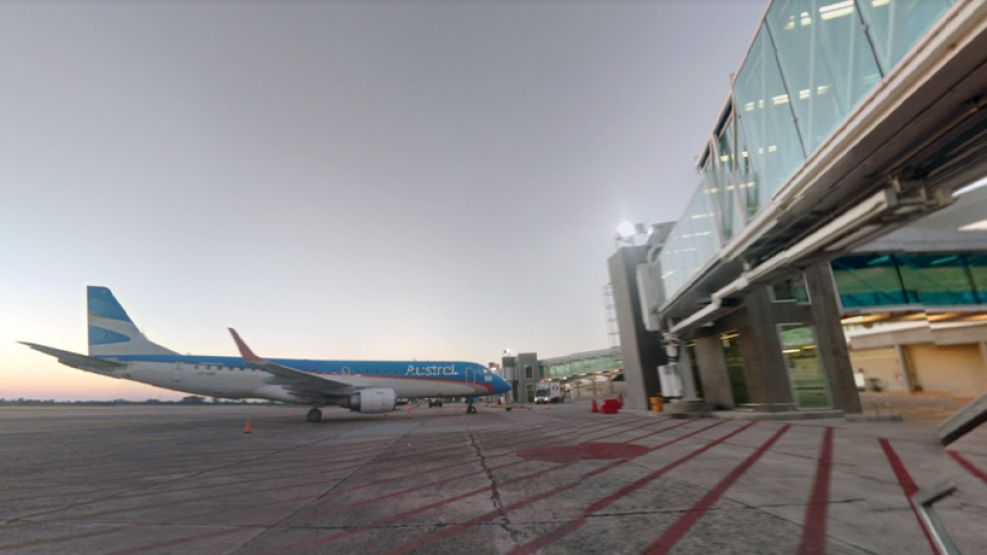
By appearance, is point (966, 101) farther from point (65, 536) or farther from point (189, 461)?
point (189, 461)

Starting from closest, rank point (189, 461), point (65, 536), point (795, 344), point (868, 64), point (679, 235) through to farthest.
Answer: point (65, 536) < point (868, 64) < point (189, 461) < point (679, 235) < point (795, 344)

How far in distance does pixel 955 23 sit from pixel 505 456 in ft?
30.9

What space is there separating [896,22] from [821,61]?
1.50 metres

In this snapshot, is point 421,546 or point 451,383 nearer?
point 421,546

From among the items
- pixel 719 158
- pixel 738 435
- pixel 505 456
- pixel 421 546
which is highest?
pixel 719 158

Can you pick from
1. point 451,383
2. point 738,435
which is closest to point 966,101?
point 738,435

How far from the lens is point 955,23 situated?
12.0 ft

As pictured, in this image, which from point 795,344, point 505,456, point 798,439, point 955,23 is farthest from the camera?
point 795,344

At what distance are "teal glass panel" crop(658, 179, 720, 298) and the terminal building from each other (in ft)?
0.31

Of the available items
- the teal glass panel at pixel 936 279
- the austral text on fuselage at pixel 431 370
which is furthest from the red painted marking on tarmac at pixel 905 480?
the austral text on fuselage at pixel 431 370

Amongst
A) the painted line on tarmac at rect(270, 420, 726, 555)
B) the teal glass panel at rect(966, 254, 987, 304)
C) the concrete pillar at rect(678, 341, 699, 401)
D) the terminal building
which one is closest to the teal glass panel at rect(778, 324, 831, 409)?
the terminal building

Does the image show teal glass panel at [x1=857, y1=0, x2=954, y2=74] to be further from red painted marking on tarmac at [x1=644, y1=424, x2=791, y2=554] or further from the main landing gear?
the main landing gear

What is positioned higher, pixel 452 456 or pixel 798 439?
pixel 452 456

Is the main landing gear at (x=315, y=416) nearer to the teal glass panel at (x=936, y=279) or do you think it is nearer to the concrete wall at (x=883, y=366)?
the teal glass panel at (x=936, y=279)
